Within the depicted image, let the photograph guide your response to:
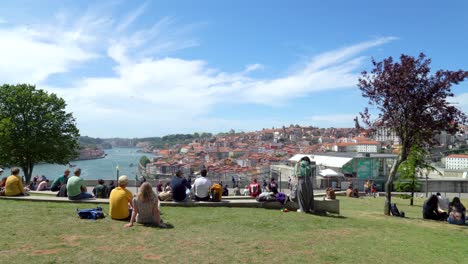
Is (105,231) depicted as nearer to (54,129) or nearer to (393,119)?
(393,119)

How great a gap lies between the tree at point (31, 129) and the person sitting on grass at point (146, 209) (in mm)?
23101

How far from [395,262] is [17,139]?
27.2 metres

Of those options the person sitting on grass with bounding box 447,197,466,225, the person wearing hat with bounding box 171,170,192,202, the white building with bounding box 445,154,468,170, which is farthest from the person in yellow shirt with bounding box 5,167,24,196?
the white building with bounding box 445,154,468,170

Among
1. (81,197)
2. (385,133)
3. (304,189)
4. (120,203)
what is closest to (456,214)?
(385,133)

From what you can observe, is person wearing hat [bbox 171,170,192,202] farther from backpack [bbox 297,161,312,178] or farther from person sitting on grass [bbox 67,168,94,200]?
backpack [bbox 297,161,312,178]

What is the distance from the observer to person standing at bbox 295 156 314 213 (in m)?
9.34

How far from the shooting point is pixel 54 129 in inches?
1109

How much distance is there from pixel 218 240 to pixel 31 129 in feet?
84.3

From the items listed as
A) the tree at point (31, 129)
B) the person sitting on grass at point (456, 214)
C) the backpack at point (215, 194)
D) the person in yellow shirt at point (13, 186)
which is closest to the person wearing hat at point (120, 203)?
the backpack at point (215, 194)

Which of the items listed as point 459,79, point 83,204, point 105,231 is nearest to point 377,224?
point 459,79

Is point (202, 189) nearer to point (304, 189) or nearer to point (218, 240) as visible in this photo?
point (304, 189)

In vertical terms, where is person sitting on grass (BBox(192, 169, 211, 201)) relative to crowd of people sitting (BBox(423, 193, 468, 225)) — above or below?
above

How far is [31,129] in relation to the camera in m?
27.5

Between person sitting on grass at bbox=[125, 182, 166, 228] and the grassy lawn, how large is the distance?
0.80 ft
